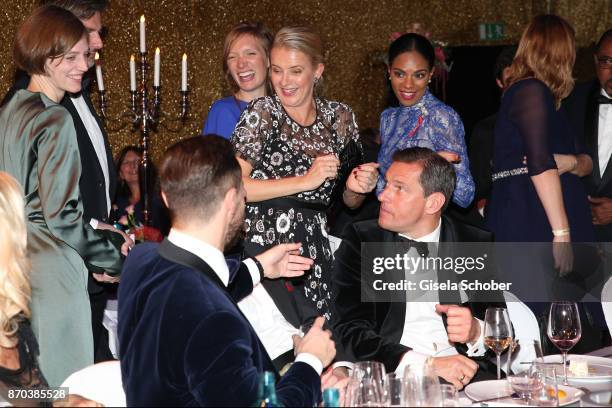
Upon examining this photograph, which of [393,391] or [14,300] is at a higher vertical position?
[14,300]

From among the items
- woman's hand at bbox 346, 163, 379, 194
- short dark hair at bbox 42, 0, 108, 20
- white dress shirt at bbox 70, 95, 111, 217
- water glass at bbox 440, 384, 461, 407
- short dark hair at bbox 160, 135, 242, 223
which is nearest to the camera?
water glass at bbox 440, 384, 461, 407

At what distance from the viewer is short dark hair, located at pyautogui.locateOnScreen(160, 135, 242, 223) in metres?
2.06

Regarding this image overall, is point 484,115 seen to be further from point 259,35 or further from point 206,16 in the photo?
point 259,35

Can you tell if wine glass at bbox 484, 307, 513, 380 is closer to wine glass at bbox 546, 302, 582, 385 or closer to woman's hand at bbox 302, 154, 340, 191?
wine glass at bbox 546, 302, 582, 385

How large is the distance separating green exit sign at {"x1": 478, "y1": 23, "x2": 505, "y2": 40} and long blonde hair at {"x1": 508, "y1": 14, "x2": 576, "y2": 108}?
4051 millimetres

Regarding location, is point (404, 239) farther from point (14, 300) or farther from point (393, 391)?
point (14, 300)

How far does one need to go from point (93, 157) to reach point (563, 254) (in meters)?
2.05

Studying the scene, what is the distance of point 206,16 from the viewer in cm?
572

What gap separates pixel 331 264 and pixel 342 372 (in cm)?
90

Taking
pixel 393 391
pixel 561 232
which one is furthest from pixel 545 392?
pixel 561 232

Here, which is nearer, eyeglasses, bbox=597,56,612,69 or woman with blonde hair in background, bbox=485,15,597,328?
woman with blonde hair in background, bbox=485,15,597,328

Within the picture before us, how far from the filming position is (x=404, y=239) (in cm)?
322

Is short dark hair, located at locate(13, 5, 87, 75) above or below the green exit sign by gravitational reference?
below

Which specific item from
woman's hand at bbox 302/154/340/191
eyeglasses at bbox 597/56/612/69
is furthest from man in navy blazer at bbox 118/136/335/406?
eyeglasses at bbox 597/56/612/69
